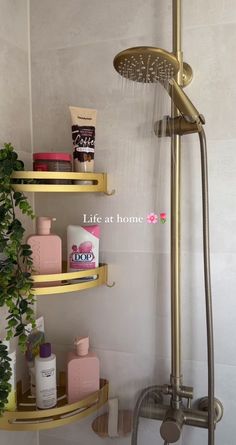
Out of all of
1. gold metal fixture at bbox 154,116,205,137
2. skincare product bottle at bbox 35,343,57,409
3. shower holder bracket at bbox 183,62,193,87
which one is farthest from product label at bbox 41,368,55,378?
shower holder bracket at bbox 183,62,193,87

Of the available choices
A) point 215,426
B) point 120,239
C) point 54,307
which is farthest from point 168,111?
point 215,426

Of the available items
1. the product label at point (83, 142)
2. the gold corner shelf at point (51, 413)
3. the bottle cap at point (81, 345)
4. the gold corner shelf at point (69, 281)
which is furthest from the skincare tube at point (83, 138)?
the gold corner shelf at point (51, 413)

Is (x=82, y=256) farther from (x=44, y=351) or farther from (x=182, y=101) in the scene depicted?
(x=182, y=101)

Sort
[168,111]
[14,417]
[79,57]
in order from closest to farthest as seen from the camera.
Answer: [168,111] < [14,417] < [79,57]

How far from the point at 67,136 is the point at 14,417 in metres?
0.69

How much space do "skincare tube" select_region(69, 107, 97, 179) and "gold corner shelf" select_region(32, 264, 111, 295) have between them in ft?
0.79

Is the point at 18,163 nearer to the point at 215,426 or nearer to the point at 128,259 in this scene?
the point at 128,259

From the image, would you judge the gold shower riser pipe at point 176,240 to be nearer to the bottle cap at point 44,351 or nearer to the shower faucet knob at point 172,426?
the shower faucet knob at point 172,426

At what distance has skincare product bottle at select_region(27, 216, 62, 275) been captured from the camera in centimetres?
84

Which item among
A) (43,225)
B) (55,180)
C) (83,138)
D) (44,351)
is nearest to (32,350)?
(44,351)

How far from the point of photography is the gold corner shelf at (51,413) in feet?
2.75

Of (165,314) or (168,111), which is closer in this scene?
(168,111)

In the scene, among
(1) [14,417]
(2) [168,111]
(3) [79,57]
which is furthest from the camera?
(3) [79,57]

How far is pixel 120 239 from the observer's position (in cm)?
84
